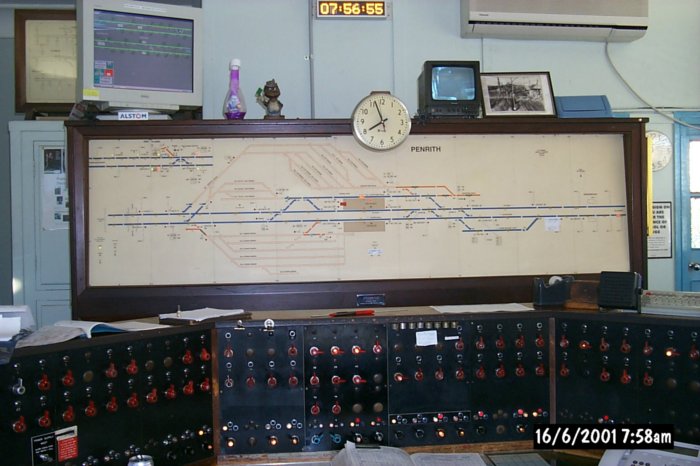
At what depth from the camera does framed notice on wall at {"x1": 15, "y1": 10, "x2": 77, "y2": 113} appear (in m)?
3.38

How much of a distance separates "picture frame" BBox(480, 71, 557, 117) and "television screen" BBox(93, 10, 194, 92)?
131cm

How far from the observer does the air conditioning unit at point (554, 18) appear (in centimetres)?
303

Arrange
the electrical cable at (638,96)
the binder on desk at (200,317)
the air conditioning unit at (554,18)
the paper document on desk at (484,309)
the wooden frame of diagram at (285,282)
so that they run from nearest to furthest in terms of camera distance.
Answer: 1. the binder on desk at (200,317)
2. the paper document on desk at (484,309)
3. the wooden frame of diagram at (285,282)
4. the air conditioning unit at (554,18)
5. the electrical cable at (638,96)

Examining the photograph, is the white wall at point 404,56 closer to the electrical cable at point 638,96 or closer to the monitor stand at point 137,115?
the electrical cable at point 638,96

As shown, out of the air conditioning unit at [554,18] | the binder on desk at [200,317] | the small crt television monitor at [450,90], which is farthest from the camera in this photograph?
the air conditioning unit at [554,18]

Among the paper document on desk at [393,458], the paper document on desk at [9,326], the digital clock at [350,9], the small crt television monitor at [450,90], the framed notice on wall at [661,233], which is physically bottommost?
the paper document on desk at [393,458]

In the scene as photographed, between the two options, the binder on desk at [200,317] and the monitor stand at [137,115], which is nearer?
the binder on desk at [200,317]

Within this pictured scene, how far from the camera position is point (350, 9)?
10.0 feet

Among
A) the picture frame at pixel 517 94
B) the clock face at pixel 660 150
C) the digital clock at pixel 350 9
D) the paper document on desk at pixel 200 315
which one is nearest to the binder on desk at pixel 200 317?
the paper document on desk at pixel 200 315

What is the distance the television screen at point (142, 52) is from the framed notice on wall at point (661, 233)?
2399 millimetres

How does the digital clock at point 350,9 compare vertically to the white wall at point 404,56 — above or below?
above

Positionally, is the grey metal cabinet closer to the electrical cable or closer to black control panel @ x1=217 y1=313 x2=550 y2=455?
black control panel @ x1=217 y1=313 x2=550 y2=455

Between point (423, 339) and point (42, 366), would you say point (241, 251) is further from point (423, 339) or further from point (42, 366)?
point (42, 366)

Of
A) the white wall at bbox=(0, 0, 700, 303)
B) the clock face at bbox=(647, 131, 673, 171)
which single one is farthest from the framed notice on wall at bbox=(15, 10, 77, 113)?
the clock face at bbox=(647, 131, 673, 171)
